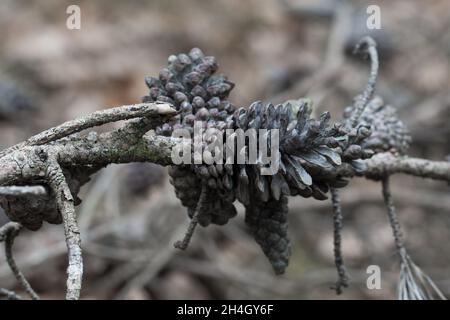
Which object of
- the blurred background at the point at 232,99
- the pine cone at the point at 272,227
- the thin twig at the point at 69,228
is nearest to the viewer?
the thin twig at the point at 69,228

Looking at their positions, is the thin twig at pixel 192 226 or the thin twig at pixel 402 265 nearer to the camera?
the thin twig at pixel 192 226

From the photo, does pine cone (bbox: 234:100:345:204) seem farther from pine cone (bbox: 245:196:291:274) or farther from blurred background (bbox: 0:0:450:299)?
blurred background (bbox: 0:0:450:299)

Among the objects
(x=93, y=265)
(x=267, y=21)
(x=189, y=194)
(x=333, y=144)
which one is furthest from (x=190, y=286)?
(x=267, y=21)

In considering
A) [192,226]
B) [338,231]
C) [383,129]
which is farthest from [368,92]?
[192,226]

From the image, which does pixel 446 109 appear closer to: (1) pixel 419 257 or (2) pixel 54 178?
(1) pixel 419 257
